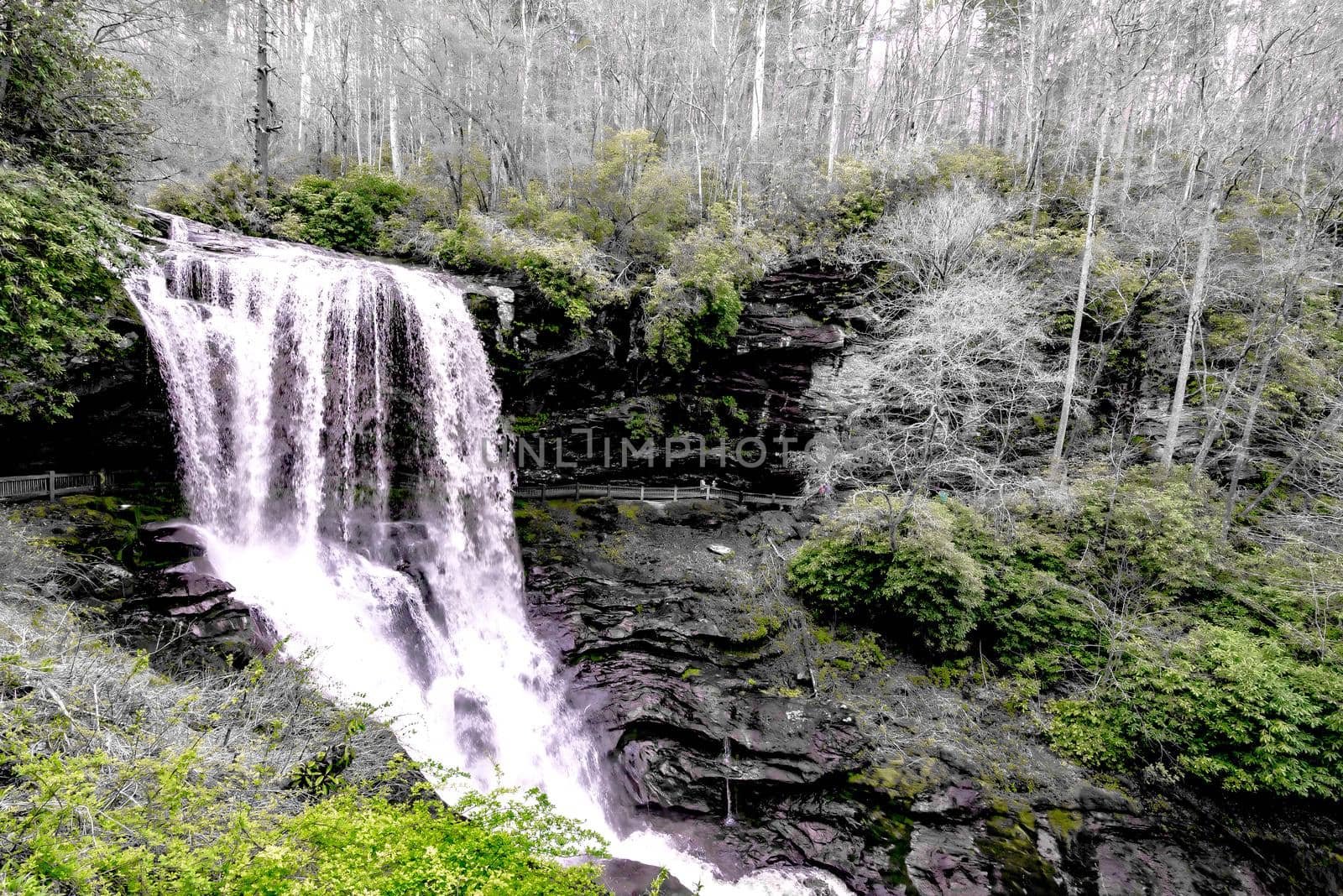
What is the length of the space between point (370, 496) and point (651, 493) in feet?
25.8

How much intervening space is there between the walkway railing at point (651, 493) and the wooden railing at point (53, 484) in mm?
8646

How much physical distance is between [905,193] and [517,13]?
1907 centimetres

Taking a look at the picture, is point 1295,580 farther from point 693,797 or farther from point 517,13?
point 517,13

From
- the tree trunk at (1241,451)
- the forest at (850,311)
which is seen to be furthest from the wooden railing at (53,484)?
the tree trunk at (1241,451)

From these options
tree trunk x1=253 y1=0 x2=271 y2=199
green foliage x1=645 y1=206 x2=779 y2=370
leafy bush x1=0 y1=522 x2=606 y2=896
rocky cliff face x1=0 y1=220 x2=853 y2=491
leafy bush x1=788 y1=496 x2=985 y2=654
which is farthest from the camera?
tree trunk x1=253 y1=0 x2=271 y2=199

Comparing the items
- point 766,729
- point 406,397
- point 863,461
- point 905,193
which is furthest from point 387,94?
point 766,729

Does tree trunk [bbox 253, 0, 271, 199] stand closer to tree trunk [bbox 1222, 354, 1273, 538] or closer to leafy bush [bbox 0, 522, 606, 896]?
leafy bush [bbox 0, 522, 606, 896]

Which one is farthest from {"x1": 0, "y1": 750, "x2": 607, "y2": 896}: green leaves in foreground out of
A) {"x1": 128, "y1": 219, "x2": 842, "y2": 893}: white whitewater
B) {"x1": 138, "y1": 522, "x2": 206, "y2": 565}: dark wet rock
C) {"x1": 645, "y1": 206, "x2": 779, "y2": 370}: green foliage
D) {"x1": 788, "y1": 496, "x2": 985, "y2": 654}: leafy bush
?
{"x1": 645, "y1": 206, "x2": 779, "y2": 370}: green foliage

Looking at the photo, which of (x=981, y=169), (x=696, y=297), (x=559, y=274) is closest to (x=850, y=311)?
(x=696, y=297)

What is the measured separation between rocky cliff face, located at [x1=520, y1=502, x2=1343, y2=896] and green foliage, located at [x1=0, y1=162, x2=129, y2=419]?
9433 millimetres

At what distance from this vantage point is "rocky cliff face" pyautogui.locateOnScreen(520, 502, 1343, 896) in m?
8.62

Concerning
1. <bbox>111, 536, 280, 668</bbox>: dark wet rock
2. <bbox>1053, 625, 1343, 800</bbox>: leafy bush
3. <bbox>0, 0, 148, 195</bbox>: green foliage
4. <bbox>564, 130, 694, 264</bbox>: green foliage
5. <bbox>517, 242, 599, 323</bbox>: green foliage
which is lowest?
<bbox>1053, 625, 1343, 800</bbox>: leafy bush

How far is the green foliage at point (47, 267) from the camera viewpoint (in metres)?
7.50

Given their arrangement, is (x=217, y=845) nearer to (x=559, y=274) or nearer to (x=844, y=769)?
(x=844, y=769)
